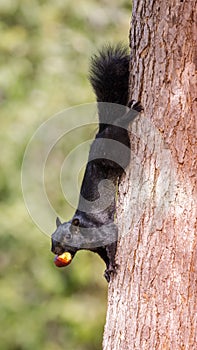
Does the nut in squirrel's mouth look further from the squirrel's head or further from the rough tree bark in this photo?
the rough tree bark

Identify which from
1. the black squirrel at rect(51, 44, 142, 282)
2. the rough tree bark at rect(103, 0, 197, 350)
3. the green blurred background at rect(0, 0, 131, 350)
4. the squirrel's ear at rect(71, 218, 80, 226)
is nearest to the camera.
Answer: the rough tree bark at rect(103, 0, 197, 350)

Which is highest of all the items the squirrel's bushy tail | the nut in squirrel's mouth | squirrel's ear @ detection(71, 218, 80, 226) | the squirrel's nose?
the squirrel's bushy tail

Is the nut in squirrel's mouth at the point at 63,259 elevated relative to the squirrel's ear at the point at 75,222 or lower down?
lower down

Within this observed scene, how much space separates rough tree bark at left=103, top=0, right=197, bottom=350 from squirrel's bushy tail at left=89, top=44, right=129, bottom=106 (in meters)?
0.17

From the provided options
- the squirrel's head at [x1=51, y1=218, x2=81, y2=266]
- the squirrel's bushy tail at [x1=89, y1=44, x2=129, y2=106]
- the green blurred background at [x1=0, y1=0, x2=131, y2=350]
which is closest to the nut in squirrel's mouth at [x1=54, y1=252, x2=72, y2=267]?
the squirrel's head at [x1=51, y1=218, x2=81, y2=266]

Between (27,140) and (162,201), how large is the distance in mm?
2761

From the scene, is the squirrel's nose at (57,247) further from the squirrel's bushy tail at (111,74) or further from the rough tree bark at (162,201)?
the squirrel's bushy tail at (111,74)

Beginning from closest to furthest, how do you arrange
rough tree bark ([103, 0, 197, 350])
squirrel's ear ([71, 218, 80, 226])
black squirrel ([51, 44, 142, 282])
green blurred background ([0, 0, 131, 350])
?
rough tree bark ([103, 0, 197, 350]) → black squirrel ([51, 44, 142, 282]) → squirrel's ear ([71, 218, 80, 226]) → green blurred background ([0, 0, 131, 350])

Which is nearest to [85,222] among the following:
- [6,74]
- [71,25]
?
→ [6,74]

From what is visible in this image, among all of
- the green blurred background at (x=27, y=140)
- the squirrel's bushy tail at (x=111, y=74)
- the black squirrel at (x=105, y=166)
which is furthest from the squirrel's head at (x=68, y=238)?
the green blurred background at (x=27, y=140)

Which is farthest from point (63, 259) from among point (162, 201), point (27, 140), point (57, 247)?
point (27, 140)

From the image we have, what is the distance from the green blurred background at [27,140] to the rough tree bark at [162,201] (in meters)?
2.59

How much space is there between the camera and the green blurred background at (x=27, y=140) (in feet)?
16.5

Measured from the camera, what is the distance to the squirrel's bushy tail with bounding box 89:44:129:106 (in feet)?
8.23
